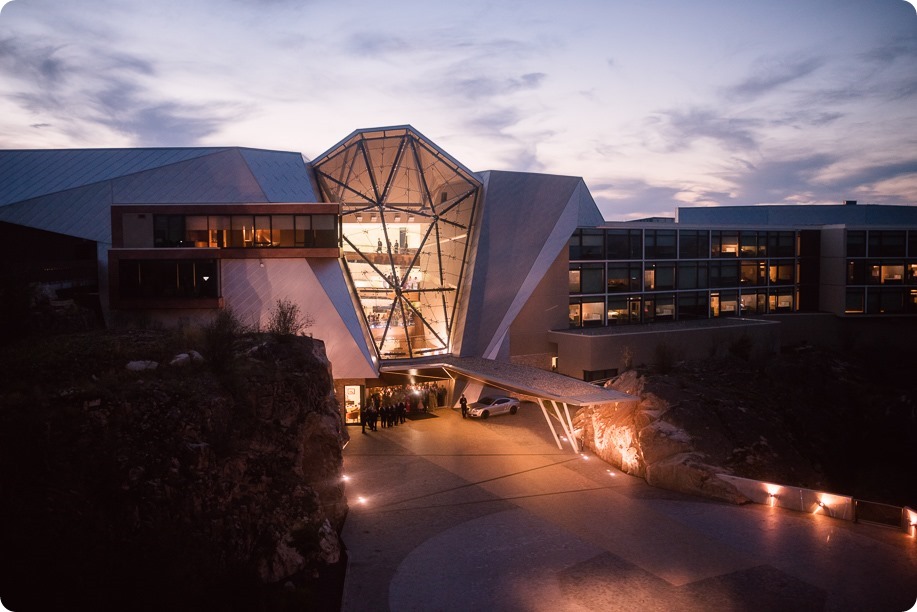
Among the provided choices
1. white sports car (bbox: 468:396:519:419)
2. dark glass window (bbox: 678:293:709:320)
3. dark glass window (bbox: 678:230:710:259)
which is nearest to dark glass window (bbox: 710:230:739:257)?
dark glass window (bbox: 678:230:710:259)

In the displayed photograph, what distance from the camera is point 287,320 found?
2567cm

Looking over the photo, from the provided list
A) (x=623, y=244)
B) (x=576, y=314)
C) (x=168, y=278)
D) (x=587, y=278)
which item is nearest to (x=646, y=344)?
(x=576, y=314)

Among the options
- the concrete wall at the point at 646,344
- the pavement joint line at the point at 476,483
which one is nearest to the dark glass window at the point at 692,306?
the concrete wall at the point at 646,344

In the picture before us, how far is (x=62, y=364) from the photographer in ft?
60.1

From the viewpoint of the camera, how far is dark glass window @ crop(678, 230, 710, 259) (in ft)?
162

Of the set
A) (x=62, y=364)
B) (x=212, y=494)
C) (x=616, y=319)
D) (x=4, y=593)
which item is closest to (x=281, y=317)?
(x=62, y=364)

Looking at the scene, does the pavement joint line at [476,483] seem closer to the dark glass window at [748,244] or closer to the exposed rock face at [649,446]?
the exposed rock face at [649,446]

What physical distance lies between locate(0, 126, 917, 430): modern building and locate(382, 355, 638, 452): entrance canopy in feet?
0.65

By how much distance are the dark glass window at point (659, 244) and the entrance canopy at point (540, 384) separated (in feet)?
59.6

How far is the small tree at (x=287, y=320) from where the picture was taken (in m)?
25.2

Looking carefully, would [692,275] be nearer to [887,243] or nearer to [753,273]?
[753,273]

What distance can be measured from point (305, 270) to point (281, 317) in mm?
5843

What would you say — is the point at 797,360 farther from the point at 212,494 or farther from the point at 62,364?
the point at 62,364

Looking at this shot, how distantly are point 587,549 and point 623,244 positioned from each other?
Answer: 105 ft
